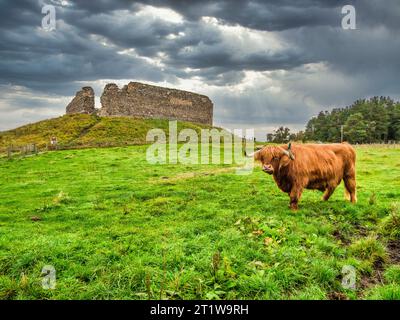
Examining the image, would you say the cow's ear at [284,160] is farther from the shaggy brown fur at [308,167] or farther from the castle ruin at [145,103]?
the castle ruin at [145,103]

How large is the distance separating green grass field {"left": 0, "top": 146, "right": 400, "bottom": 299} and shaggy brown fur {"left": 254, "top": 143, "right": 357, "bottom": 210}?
68cm

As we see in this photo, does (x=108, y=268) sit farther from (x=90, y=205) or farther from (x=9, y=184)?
(x=9, y=184)

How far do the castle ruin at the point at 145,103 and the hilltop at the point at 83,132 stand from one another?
4335mm

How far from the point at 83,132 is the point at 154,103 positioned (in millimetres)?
23860

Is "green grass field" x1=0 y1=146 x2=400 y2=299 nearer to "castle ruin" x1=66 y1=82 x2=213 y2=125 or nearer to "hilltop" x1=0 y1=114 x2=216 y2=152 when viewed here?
"hilltop" x1=0 y1=114 x2=216 y2=152

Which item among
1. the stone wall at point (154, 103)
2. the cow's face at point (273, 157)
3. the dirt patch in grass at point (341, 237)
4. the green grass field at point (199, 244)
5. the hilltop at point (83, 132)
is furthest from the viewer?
the stone wall at point (154, 103)

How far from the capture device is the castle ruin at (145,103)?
67.0 meters

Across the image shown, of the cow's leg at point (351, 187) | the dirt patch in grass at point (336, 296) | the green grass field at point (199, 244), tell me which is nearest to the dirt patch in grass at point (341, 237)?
the green grass field at point (199, 244)

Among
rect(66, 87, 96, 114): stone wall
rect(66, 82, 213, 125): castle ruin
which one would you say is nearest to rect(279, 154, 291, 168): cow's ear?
rect(66, 82, 213, 125): castle ruin

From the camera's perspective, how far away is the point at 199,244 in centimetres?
740

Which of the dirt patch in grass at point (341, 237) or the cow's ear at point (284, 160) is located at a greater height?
the cow's ear at point (284, 160)

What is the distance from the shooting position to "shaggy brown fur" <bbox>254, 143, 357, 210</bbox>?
33.6 ft

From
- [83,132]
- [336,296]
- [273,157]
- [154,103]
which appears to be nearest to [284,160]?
[273,157]
